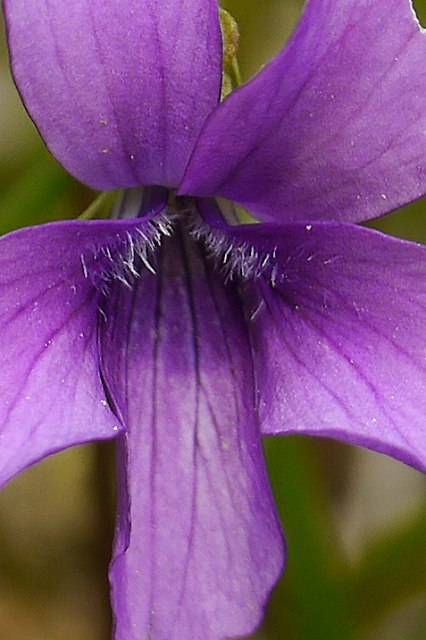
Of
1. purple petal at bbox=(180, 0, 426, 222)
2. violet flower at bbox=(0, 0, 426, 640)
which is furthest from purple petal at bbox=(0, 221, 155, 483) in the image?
purple petal at bbox=(180, 0, 426, 222)

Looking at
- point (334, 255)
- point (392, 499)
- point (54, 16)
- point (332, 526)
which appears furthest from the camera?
point (392, 499)

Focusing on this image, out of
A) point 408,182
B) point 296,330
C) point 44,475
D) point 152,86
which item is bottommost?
point 44,475

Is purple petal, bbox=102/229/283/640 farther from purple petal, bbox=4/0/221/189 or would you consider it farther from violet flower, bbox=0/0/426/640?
purple petal, bbox=4/0/221/189

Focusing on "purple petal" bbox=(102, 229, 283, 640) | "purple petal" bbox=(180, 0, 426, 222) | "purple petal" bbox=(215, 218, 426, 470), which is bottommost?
"purple petal" bbox=(102, 229, 283, 640)

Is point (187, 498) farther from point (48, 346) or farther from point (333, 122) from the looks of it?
point (333, 122)

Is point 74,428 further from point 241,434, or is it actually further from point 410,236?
point 410,236

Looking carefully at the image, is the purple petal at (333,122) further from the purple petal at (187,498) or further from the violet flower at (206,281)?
Answer: the purple petal at (187,498)

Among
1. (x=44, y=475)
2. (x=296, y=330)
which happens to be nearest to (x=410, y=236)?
(x=44, y=475)
